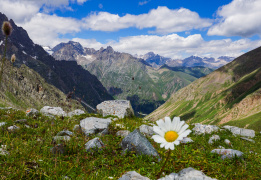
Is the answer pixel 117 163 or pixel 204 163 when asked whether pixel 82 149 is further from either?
pixel 204 163

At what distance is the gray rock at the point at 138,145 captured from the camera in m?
6.09

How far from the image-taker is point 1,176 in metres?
3.85

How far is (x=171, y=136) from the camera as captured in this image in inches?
116

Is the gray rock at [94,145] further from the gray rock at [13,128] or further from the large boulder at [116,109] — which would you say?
the large boulder at [116,109]

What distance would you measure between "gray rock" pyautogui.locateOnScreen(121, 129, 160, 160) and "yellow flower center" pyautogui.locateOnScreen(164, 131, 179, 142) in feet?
10.7

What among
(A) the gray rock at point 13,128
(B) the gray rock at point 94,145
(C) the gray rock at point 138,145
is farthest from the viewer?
(A) the gray rock at point 13,128

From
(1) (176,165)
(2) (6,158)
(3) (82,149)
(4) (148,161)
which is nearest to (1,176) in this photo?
(2) (6,158)

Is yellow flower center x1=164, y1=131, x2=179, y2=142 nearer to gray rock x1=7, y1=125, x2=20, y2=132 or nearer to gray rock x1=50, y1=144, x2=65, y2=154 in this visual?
gray rock x1=50, y1=144, x2=65, y2=154

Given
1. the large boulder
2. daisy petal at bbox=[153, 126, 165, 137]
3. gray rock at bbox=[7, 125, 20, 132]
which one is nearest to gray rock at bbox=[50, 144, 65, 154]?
gray rock at bbox=[7, 125, 20, 132]

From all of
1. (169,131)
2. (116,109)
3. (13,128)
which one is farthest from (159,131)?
(116,109)

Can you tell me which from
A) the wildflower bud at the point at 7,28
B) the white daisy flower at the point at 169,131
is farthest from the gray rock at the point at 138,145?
the wildflower bud at the point at 7,28

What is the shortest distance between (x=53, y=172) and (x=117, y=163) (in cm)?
207

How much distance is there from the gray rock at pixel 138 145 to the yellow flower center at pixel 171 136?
3253 mm

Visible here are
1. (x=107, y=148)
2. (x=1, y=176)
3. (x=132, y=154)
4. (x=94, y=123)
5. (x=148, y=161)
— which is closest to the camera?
(x=1, y=176)
